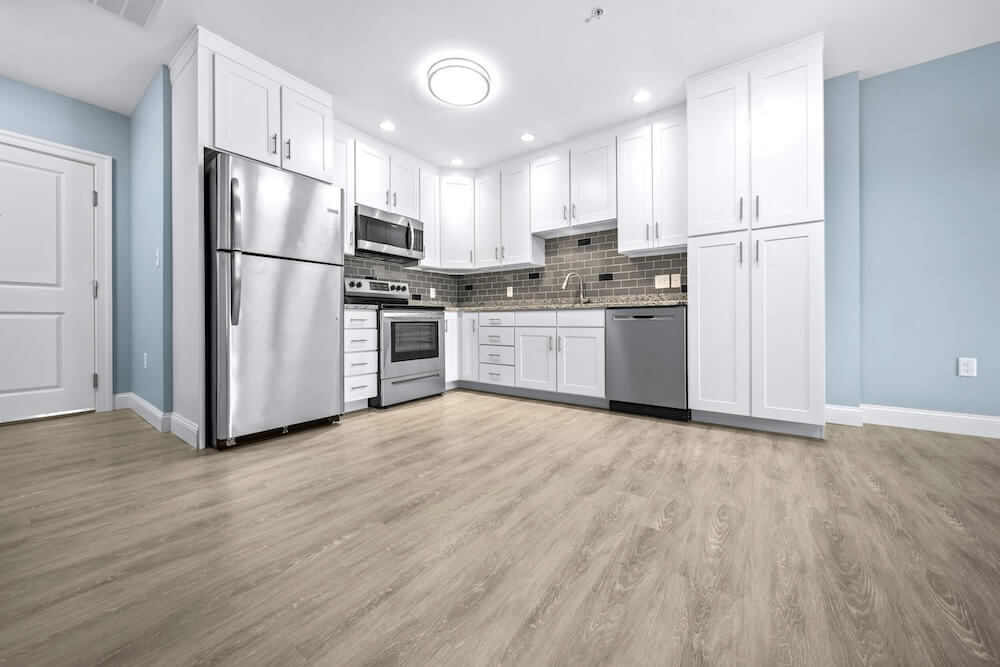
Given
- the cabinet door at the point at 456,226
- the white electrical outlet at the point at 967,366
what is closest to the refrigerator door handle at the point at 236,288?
the cabinet door at the point at 456,226

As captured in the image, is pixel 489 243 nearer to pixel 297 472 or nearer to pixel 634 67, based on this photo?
pixel 634 67

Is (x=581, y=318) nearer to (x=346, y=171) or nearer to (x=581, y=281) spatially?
(x=581, y=281)

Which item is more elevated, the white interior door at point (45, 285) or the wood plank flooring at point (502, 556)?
the white interior door at point (45, 285)

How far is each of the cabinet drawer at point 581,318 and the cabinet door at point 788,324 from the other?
3.61ft

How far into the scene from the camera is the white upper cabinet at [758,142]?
97.2 inches

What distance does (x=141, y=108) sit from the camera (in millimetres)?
3156

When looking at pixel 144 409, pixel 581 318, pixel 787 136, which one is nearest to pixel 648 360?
pixel 581 318

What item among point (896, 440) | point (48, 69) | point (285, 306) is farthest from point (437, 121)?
point (896, 440)

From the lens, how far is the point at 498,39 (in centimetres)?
245

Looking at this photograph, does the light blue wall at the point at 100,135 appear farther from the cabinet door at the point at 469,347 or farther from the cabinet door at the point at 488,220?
the cabinet door at the point at 488,220

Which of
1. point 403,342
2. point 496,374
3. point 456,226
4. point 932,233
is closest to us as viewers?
point 932,233

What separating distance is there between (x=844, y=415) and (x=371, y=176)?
430cm

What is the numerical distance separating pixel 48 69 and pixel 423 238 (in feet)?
9.46

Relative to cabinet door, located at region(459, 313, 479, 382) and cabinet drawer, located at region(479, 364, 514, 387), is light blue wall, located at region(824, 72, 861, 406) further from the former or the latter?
cabinet door, located at region(459, 313, 479, 382)
